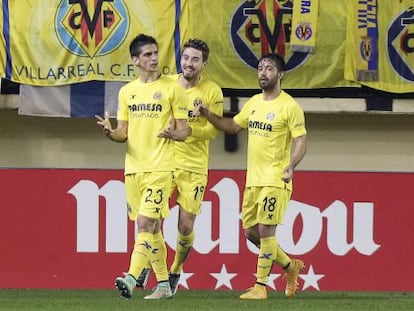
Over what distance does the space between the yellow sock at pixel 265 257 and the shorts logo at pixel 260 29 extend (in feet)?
13.5

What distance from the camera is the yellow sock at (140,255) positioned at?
10734mm

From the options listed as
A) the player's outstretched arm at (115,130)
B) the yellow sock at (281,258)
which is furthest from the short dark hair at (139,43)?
the yellow sock at (281,258)

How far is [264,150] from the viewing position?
11578mm

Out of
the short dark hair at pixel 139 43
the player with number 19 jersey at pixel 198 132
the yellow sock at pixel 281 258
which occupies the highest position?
the short dark hair at pixel 139 43

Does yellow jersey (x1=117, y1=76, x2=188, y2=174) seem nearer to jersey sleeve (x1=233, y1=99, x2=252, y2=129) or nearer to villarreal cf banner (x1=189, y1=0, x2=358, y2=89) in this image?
jersey sleeve (x1=233, y1=99, x2=252, y2=129)

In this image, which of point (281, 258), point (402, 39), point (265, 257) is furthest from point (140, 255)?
point (402, 39)

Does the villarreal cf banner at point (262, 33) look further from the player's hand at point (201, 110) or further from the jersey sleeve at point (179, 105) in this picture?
the jersey sleeve at point (179, 105)

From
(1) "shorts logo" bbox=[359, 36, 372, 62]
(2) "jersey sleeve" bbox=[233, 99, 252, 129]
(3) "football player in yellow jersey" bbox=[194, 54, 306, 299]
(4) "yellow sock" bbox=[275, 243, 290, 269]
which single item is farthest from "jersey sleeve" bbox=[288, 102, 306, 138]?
(1) "shorts logo" bbox=[359, 36, 372, 62]

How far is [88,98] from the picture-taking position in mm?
15414

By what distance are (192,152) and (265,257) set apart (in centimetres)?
117

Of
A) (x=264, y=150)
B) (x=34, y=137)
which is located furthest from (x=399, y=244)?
(x=34, y=137)

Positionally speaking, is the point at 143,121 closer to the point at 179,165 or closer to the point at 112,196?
the point at 179,165

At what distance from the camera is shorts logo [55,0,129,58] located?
1520 centimetres

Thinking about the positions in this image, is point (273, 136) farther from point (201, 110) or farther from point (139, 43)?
point (139, 43)
